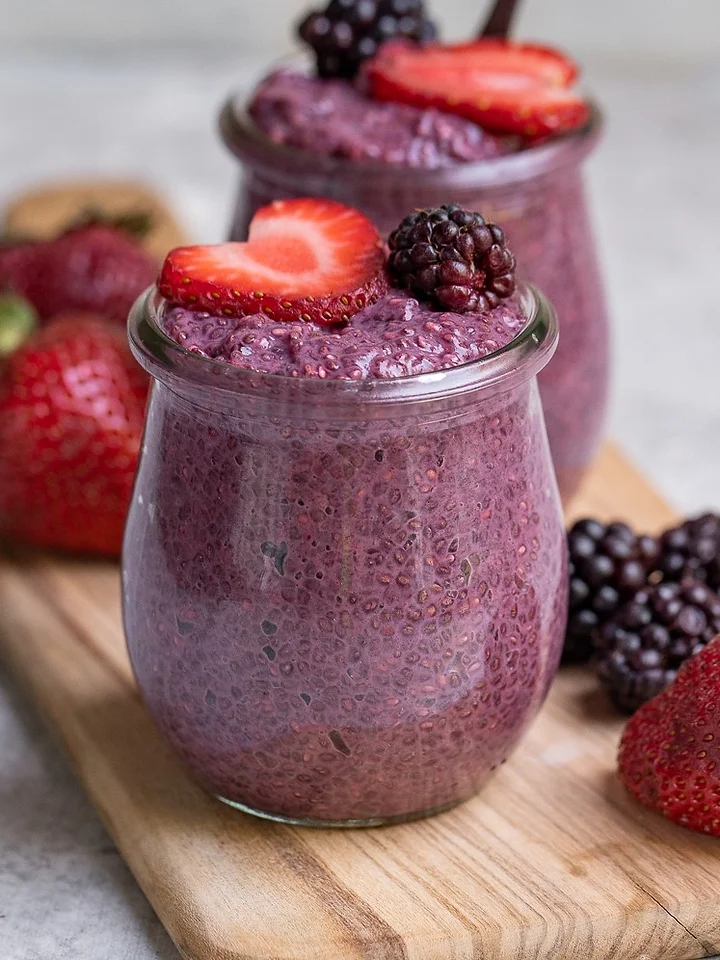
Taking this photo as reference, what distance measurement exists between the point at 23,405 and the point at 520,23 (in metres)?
2.46

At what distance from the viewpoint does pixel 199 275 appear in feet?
4.07

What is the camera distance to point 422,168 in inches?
62.1

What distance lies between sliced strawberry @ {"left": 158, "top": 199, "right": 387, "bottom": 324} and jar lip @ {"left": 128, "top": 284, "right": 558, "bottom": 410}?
4 centimetres

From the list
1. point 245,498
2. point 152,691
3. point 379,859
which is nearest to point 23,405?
point 152,691

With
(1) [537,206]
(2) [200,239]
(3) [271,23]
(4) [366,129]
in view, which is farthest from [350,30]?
(3) [271,23]

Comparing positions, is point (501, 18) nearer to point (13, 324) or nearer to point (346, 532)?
point (13, 324)

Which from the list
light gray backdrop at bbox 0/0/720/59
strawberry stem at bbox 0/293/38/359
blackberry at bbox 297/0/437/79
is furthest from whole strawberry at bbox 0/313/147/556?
light gray backdrop at bbox 0/0/720/59

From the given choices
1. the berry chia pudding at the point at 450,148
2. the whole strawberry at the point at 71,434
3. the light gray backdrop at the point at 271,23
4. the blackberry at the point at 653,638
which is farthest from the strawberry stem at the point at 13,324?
the light gray backdrop at the point at 271,23

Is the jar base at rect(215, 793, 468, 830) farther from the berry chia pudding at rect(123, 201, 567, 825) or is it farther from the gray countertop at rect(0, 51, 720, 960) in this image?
the gray countertop at rect(0, 51, 720, 960)

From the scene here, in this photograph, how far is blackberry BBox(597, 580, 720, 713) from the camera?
1.45 meters

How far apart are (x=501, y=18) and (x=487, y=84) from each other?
191mm

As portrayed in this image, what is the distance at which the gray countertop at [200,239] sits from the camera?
131cm

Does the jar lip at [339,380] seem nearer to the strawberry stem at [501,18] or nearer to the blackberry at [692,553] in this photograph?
the blackberry at [692,553]

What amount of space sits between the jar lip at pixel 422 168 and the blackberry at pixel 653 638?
0.48 metres
